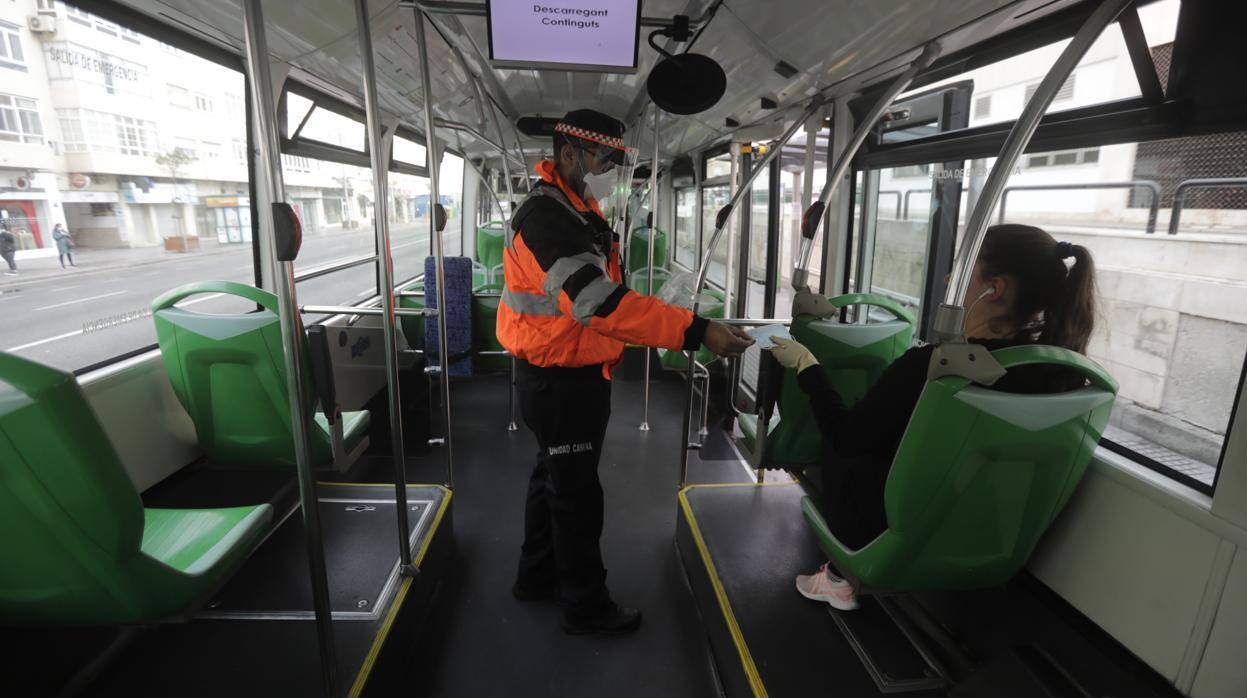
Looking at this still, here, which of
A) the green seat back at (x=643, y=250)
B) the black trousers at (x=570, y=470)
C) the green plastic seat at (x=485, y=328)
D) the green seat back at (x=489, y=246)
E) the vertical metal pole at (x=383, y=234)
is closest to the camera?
the vertical metal pole at (x=383, y=234)

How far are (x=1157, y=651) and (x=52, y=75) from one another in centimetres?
394

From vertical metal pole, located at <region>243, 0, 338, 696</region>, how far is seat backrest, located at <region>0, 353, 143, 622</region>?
37 centimetres

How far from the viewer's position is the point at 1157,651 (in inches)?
60.7

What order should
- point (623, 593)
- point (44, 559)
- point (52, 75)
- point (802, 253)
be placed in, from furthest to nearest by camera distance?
point (623, 593), point (802, 253), point (52, 75), point (44, 559)

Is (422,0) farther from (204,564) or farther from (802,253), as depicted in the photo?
(204,564)

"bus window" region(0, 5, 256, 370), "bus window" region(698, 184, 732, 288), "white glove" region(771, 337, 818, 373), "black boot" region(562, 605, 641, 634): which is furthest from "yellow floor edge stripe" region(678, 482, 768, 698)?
"bus window" region(698, 184, 732, 288)

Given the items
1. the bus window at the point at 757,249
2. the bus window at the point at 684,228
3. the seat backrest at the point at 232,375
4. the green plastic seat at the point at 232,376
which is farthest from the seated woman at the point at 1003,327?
the bus window at the point at 684,228

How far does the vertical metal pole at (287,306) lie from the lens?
1.19 meters

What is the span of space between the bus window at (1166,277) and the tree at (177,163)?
11.8 ft

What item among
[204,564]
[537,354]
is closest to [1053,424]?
[537,354]

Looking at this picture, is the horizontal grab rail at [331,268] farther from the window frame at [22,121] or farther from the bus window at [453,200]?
the bus window at [453,200]

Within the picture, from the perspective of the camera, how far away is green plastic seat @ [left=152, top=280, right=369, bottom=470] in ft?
8.05

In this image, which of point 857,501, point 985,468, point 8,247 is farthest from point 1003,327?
point 8,247

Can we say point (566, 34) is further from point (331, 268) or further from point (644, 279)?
point (644, 279)
